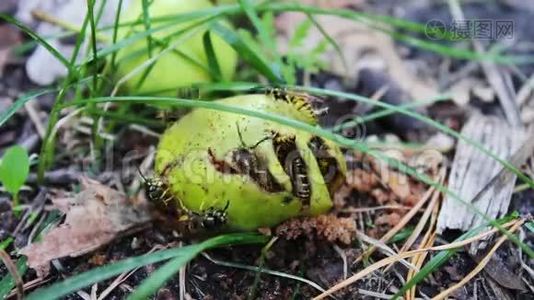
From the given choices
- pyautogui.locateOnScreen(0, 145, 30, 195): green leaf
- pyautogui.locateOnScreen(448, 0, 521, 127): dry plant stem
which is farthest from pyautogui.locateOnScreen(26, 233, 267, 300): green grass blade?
pyautogui.locateOnScreen(448, 0, 521, 127): dry plant stem

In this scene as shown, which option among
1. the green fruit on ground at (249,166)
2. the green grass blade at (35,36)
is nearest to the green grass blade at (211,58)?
the green fruit on ground at (249,166)

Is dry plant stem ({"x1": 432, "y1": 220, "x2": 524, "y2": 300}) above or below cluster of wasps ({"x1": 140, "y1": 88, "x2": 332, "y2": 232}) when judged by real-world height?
below

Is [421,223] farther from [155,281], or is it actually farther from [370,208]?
[155,281]

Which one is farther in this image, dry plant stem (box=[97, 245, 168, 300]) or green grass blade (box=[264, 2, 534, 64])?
green grass blade (box=[264, 2, 534, 64])

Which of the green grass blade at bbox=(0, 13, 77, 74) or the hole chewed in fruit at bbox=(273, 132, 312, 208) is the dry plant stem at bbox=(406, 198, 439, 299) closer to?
the hole chewed in fruit at bbox=(273, 132, 312, 208)

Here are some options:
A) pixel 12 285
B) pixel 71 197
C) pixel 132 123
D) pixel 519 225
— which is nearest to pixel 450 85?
pixel 519 225

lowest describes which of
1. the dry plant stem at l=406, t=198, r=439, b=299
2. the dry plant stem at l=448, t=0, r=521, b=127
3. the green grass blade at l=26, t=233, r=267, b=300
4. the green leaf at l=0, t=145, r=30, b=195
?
the dry plant stem at l=406, t=198, r=439, b=299

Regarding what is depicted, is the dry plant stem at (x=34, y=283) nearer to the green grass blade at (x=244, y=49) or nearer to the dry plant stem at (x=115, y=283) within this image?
the dry plant stem at (x=115, y=283)
